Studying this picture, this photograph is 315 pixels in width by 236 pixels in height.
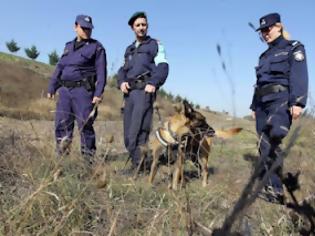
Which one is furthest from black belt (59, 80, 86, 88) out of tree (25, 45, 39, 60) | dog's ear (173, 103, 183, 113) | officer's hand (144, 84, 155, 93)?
tree (25, 45, 39, 60)

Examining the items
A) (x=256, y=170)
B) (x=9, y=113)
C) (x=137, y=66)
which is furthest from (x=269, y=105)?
(x=9, y=113)

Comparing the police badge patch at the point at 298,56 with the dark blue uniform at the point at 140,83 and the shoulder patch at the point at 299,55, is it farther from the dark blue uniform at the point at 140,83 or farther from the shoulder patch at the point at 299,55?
the dark blue uniform at the point at 140,83

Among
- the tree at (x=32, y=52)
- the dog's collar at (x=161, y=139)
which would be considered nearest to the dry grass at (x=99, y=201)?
the dog's collar at (x=161, y=139)

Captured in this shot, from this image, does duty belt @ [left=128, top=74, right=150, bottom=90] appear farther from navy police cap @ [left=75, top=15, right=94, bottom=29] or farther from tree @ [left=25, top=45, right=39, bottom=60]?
tree @ [left=25, top=45, right=39, bottom=60]

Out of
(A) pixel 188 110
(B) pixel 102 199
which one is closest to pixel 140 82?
(A) pixel 188 110

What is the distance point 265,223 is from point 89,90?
12.8 ft

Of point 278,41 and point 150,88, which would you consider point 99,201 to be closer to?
point 278,41

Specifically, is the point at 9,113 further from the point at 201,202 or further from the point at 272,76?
the point at 201,202

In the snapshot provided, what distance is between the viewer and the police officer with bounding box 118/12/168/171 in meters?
5.95

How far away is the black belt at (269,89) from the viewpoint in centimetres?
472

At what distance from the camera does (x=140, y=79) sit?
6004mm

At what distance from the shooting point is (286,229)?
2.48m

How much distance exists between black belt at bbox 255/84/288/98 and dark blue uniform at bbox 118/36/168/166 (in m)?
1.34

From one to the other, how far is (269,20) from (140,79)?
1815 millimetres
